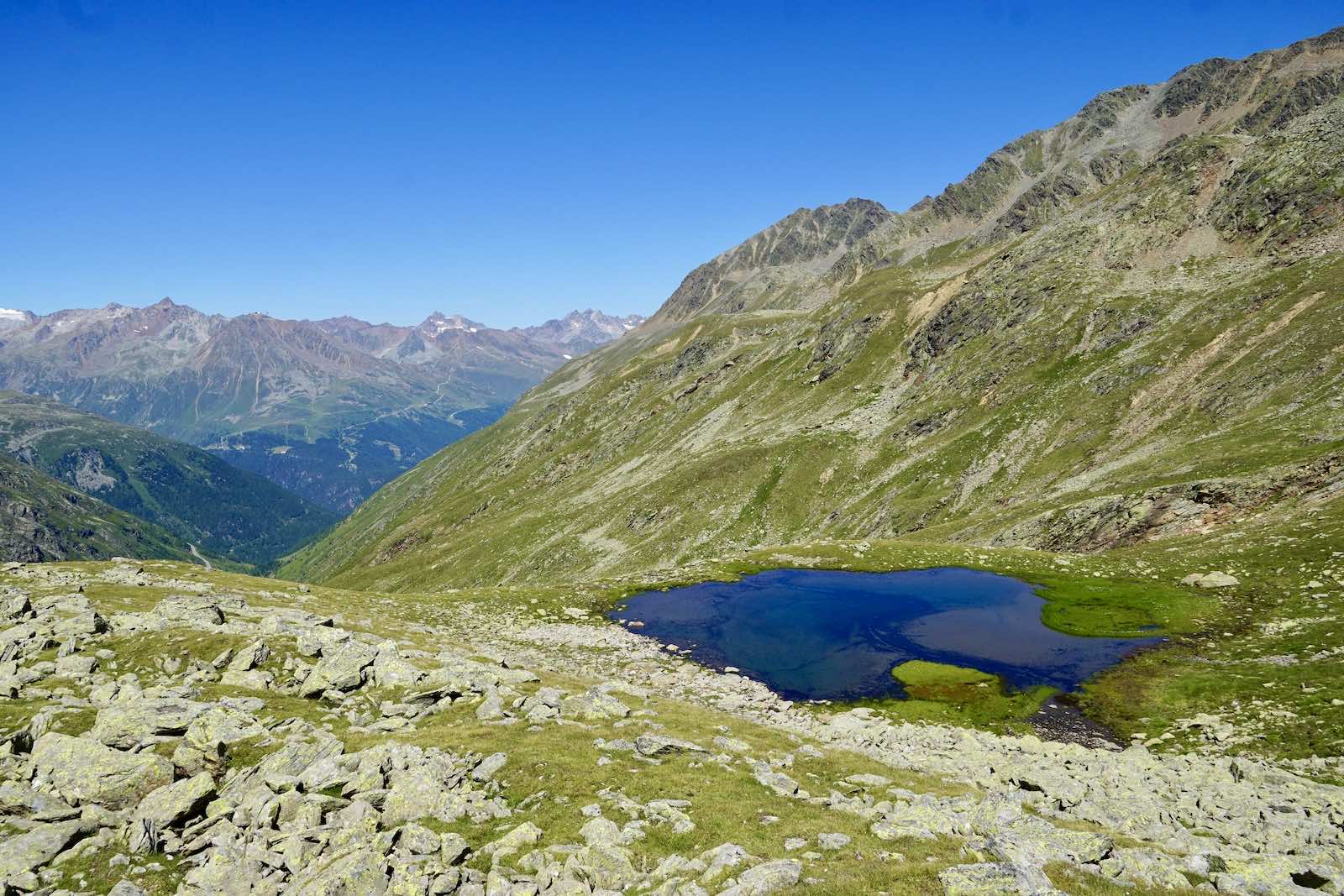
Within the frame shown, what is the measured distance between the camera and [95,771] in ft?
73.4

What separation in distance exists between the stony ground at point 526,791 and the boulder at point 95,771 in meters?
0.07

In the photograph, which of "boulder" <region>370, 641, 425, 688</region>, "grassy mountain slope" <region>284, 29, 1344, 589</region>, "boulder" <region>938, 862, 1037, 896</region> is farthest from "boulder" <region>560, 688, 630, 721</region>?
"grassy mountain slope" <region>284, 29, 1344, 589</region>

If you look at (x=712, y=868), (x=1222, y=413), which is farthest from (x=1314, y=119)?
(x=712, y=868)

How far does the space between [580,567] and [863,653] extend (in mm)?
97078

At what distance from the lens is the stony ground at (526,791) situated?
18.1 metres

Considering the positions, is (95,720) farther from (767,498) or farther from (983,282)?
(983,282)

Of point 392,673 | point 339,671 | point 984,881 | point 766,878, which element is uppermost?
point 339,671

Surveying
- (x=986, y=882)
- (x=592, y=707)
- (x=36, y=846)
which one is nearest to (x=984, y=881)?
(x=986, y=882)

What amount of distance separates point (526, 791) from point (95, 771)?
14.9 m

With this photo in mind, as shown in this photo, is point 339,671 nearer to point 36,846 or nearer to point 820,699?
point 36,846

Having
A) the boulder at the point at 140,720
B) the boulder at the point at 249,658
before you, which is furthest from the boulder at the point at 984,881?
the boulder at the point at 249,658

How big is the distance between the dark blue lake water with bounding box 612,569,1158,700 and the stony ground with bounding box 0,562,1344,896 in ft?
27.4

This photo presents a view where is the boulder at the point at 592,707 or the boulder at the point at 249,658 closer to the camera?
the boulder at the point at 592,707

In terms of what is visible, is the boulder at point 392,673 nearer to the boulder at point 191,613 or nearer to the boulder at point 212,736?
the boulder at point 212,736
